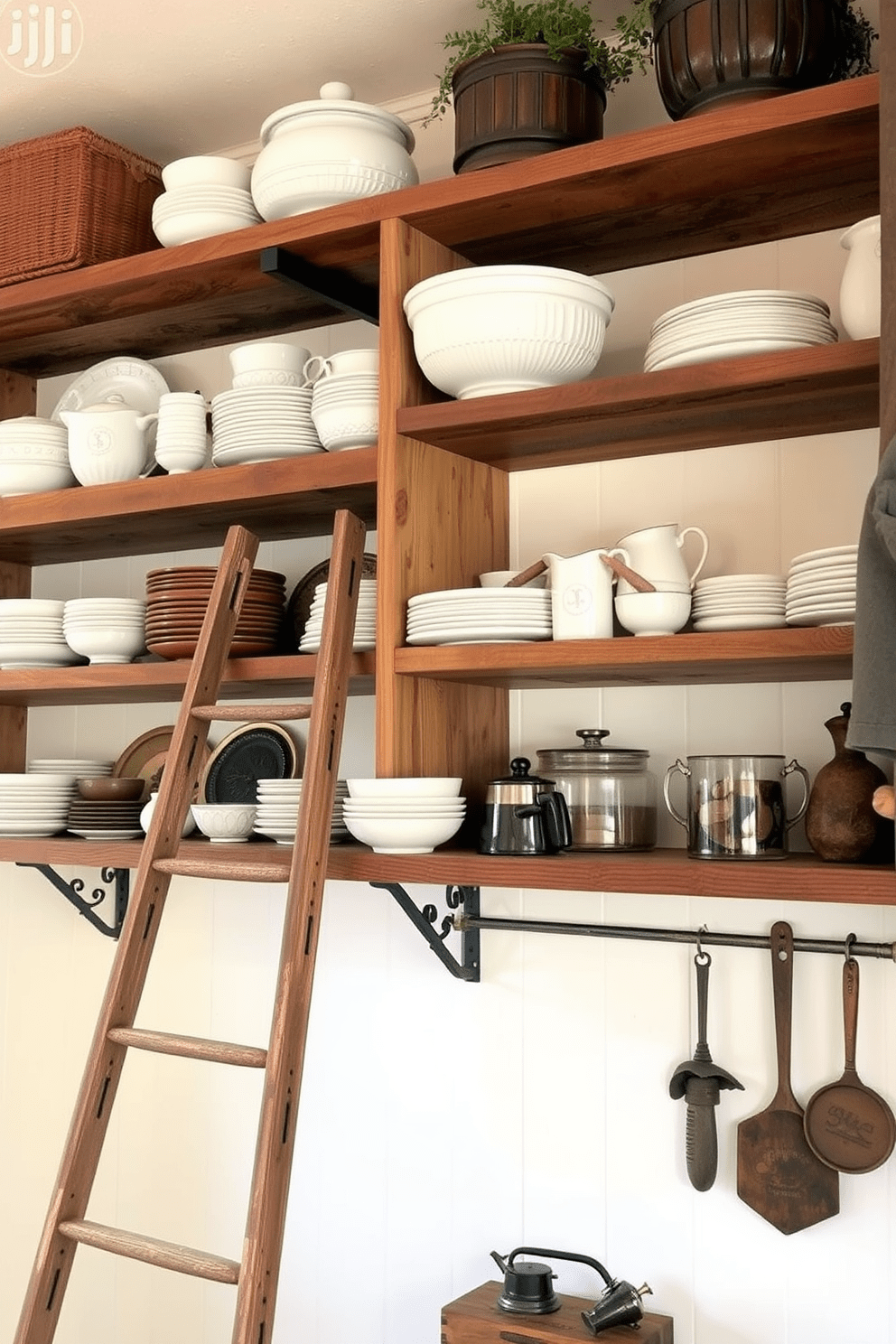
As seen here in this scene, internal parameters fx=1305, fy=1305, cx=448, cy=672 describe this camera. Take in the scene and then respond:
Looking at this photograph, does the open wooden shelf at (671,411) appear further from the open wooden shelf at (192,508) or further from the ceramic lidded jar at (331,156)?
the ceramic lidded jar at (331,156)

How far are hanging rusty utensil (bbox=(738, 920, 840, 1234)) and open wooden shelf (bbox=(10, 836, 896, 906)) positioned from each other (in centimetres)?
17

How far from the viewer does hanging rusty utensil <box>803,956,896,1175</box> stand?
172cm

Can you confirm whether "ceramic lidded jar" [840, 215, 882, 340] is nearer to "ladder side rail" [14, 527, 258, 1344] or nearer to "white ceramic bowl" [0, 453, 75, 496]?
Answer: "ladder side rail" [14, 527, 258, 1344]

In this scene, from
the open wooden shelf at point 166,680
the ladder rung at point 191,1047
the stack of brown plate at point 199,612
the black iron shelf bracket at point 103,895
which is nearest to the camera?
the ladder rung at point 191,1047

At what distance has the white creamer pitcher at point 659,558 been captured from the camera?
1.73m

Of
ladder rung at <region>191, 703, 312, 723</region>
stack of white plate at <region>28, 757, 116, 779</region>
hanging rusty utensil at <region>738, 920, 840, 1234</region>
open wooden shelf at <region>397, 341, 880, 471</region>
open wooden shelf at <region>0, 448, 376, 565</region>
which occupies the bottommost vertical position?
hanging rusty utensil at <region>738, 920, 840, 1234</region>

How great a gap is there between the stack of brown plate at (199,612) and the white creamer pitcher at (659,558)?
0.65 meters

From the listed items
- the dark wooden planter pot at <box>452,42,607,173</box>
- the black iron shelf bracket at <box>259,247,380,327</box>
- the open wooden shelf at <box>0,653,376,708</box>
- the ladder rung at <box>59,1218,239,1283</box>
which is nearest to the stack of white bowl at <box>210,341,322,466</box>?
the black iron shelf bracket at <box>259,247,380,327</box>

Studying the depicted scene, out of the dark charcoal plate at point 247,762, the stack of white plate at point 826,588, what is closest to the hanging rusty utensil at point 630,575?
the stack of white plate at point 826,588

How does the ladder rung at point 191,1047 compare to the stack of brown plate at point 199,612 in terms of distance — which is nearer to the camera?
the ladder rung at point 191,1047

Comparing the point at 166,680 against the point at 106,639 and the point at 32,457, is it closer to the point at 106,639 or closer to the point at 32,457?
the point at 106,639

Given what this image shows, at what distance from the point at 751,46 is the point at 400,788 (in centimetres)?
106

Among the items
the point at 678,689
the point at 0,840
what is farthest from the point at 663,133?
the point at 0,840

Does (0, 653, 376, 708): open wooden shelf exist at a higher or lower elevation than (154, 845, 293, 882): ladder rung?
higher
